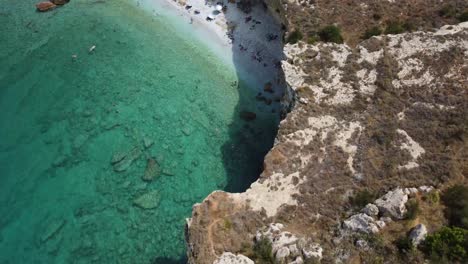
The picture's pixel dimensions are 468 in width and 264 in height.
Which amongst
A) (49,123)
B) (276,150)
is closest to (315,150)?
(276,150)

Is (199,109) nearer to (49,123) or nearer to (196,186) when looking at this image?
(196,186)

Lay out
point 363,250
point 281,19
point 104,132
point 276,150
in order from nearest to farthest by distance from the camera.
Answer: point 363,250 < point 276,150 < point 104,132 < point 281,19

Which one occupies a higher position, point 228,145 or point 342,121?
point 342,121


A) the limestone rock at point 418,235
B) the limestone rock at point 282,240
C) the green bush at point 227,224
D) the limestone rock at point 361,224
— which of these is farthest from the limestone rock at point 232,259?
the limestone rock at point 418,235

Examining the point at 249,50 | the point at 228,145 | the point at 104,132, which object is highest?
the point at 249,50

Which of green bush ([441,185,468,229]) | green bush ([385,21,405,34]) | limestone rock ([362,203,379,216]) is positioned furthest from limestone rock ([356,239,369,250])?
green bush ([385,21,405,34])
